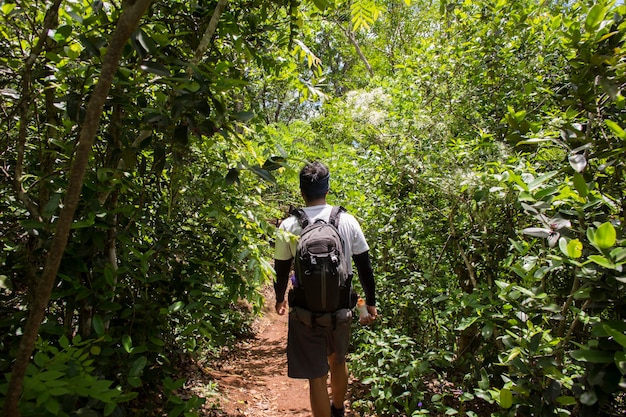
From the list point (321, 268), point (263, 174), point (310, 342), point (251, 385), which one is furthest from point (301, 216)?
point (251, 385)

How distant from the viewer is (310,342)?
321 centimetres

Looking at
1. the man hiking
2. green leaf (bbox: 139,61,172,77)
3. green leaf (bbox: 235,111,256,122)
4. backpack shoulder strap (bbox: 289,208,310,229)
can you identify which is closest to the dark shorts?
the man hiking

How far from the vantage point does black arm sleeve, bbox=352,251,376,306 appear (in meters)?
3.34

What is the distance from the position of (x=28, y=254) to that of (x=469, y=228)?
3203mm

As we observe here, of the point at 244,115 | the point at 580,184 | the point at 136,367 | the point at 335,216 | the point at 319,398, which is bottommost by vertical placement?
the point at 319,398

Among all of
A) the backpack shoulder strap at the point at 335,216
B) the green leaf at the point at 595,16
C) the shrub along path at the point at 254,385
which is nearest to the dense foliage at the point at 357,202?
the green leaf at the point at 595,16

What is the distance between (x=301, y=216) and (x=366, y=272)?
2.31ft

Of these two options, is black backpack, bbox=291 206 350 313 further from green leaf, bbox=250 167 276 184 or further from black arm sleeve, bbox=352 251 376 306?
green leaf, bbox=250 167 276 184

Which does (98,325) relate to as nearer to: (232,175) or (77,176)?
(232,175)

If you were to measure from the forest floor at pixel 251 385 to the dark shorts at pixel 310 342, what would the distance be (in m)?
1.41

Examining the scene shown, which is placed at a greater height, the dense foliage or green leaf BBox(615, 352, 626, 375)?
the dense foliage

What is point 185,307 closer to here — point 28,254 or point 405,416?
point 28,254

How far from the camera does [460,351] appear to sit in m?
3.80

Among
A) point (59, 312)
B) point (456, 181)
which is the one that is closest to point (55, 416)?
point (59, 312)
